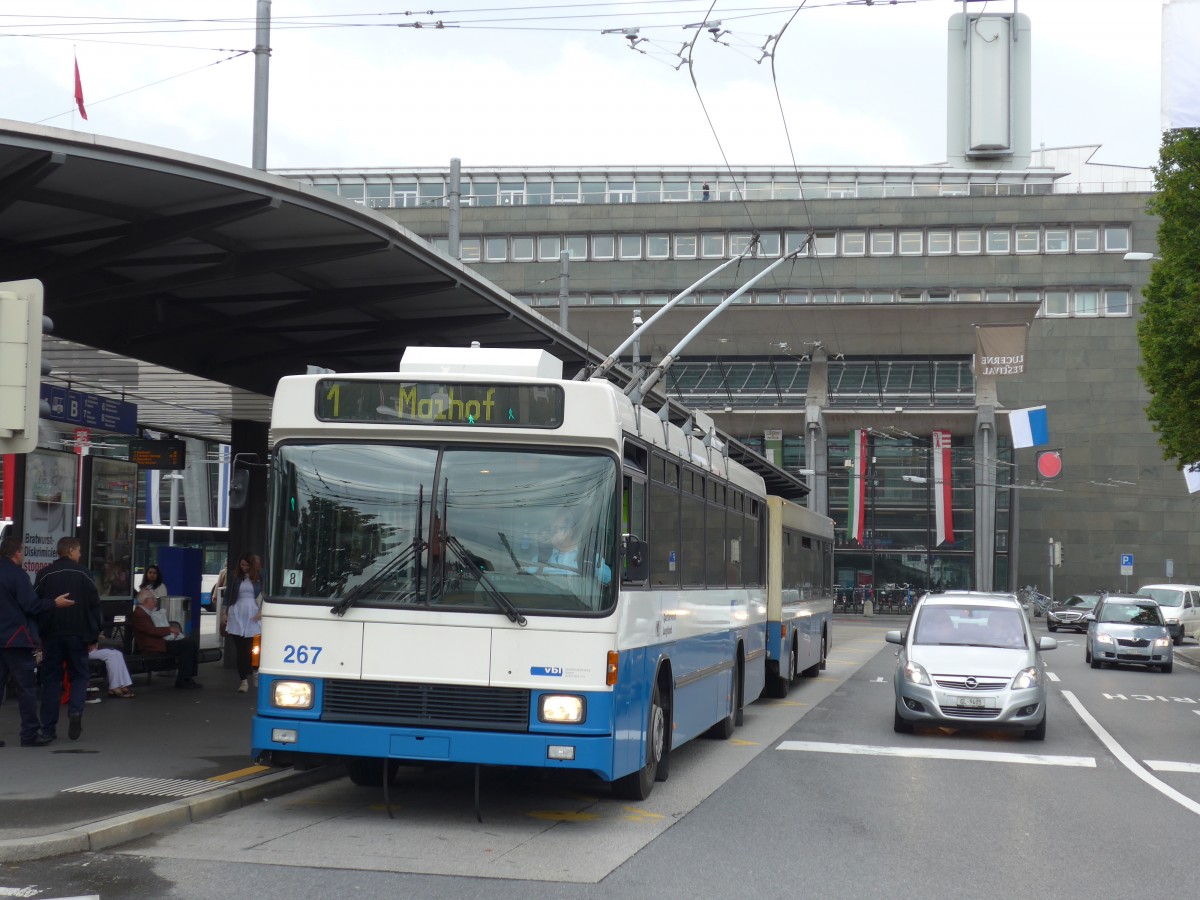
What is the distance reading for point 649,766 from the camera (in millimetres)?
10539

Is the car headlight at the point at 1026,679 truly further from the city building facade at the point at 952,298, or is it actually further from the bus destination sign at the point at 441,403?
the city building facade at the point at 952,298

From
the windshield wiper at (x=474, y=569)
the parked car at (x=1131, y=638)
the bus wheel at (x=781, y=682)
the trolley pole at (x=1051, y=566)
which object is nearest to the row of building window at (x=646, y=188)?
the trolley pole at (x=1051, y=566)

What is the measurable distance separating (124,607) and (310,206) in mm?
8283

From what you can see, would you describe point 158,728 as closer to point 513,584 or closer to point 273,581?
point 273,581

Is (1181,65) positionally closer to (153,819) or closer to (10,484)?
(10,484)

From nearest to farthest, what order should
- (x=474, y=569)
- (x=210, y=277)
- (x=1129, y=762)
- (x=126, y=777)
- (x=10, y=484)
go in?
1. (x=474, y=569)
2. (x=126, y=777)
3. (x=210, y=277)
4. (x=1129, y=762)
5. (x=10, y=484)

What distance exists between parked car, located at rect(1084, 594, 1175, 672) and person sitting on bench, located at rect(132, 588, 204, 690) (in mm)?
20188

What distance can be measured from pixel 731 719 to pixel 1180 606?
116 feet

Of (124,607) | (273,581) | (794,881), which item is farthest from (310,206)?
(124,607)

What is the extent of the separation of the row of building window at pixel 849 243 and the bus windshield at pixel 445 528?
55260 millimetres

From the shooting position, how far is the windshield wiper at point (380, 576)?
9.15 meters

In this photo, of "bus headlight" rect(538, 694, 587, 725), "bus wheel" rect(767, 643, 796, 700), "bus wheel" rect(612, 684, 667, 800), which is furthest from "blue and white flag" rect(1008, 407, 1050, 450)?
"bus headlight" rect(538, 694, 587, 725)

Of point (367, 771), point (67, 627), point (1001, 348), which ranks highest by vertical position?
point (1001, 348)

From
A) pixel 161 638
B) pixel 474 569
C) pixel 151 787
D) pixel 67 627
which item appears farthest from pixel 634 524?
pixel 161 638
